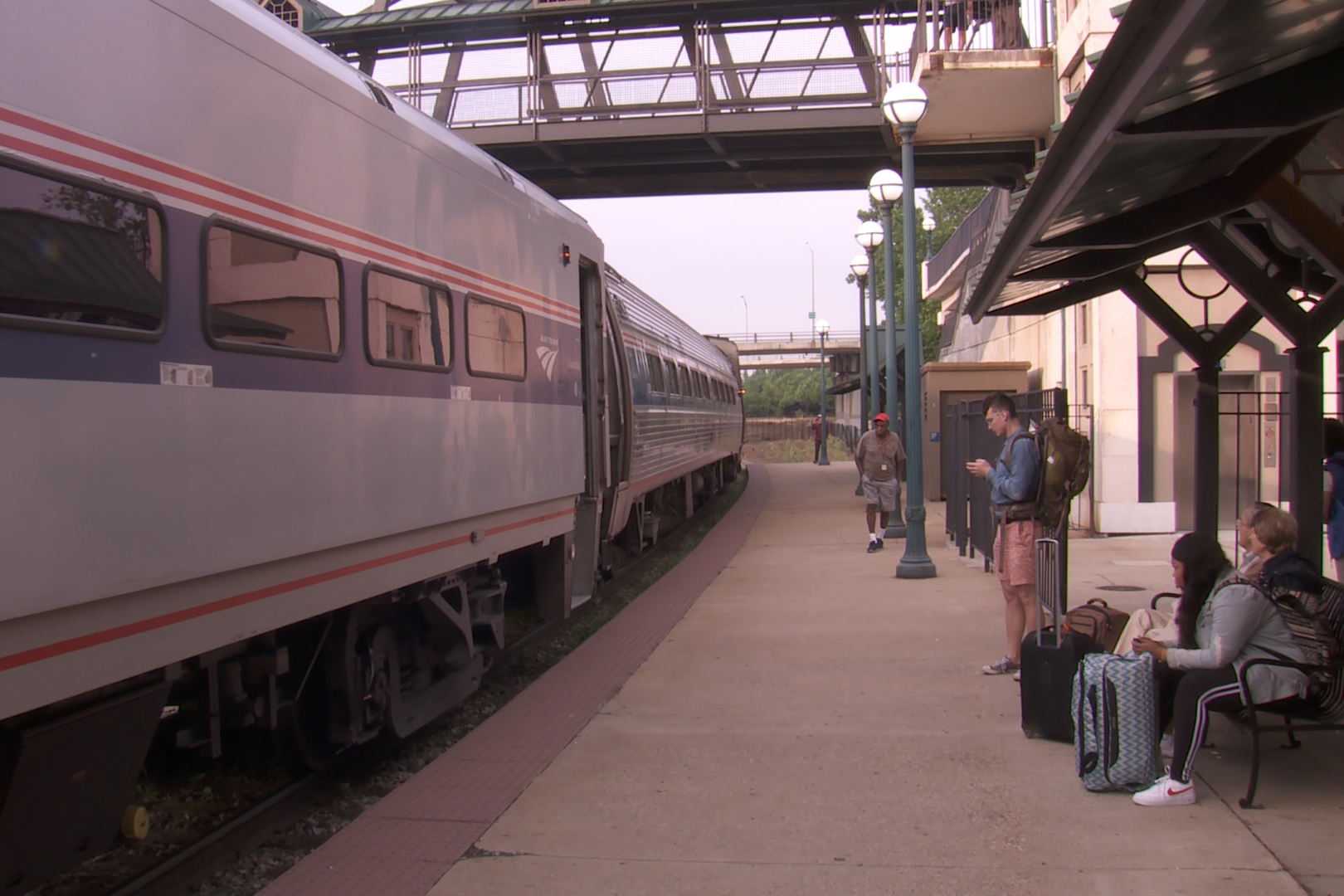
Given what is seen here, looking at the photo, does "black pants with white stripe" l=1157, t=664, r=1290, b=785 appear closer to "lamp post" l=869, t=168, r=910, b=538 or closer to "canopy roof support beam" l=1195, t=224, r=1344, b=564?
"canopy roof support beam" l=1195, t=224, r=1344, b=564

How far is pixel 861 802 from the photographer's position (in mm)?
5039

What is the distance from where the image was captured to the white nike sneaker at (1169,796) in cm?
479

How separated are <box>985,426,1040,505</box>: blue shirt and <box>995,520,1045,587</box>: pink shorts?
160 mm

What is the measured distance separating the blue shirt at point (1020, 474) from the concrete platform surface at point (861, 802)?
121 cm

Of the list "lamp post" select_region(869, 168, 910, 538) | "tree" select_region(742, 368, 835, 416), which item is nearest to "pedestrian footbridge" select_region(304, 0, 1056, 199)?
"lamp post" select_region(869, 168, 910, 538)

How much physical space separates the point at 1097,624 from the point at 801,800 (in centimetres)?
209

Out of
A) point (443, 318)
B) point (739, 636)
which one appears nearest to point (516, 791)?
point (443, 318)

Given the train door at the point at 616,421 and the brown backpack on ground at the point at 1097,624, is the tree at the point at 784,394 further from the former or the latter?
the brown backpack on ground at the point at 1097,624

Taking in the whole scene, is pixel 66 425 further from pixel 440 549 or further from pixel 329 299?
pixel 440 549

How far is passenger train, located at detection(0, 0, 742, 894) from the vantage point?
3191mm

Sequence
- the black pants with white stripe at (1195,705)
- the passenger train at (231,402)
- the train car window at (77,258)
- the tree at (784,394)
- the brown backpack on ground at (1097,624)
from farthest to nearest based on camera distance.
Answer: the tree at (784,394), the brown backpack on ground at (1097,624), the black pants with white stripe at (1195,705), the passenger train at (231,402), the train car window at (77,258)

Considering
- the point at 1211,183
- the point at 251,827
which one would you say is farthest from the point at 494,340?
the point at 1211,183

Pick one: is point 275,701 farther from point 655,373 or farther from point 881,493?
point 881,493

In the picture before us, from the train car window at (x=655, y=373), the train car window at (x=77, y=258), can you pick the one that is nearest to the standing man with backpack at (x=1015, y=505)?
the train car window at (x=77, y=258)
